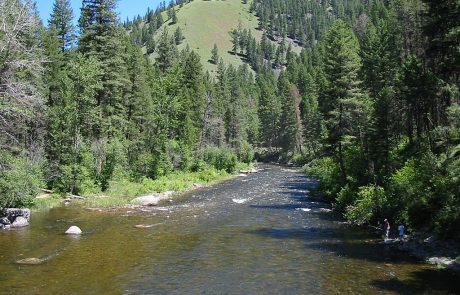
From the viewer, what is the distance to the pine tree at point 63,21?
204ft

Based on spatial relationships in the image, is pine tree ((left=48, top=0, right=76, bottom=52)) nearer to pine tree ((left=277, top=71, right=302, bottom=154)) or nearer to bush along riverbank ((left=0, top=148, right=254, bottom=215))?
bush along riverbank ((left=0, top=148, right=254, bottom=215))

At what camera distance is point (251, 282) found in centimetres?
2011

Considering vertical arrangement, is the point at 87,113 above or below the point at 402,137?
above

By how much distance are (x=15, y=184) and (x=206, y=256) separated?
48.9 ft

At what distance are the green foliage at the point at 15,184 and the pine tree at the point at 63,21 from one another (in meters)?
33.9

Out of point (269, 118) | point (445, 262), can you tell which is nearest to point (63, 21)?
point (445, 262)

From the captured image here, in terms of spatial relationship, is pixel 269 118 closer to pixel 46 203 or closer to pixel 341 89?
pixel 341 89

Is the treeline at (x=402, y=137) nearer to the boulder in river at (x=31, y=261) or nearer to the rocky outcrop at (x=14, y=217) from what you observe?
the boulder in river at (x=31, y=261)

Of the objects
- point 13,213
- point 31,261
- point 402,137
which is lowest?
point 31,261

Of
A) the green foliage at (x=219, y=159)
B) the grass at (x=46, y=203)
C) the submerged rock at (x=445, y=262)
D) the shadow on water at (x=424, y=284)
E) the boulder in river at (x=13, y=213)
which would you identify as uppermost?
the green foliage at (x=219, y=159)

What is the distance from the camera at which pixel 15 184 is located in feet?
97.2

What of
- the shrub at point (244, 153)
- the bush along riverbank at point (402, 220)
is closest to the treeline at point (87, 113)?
the shrub at point (244, 153)

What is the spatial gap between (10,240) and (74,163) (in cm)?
1965

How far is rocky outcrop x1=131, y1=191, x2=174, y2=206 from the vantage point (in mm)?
42350
